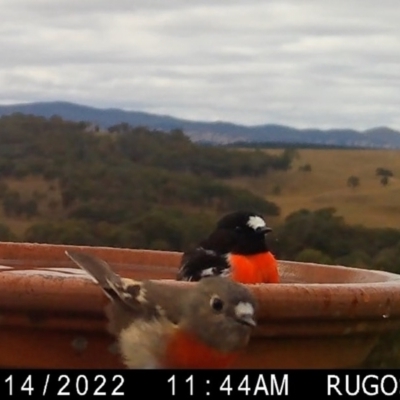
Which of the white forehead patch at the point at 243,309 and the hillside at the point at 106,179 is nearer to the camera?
the white forehead patch at the point at 243,309

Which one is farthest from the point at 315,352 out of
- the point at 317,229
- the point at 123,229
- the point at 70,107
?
the point at 70,107

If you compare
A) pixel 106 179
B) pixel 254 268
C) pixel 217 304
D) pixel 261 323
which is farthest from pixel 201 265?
pixel 106 179

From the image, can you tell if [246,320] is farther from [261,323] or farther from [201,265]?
[201,265]

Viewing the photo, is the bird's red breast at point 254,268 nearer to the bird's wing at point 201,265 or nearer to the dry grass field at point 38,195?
the bird's wing at point 201,265

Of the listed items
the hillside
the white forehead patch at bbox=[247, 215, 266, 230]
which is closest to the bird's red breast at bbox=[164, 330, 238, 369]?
the white forehead patch at bbox=[247, 215, 266, 230]

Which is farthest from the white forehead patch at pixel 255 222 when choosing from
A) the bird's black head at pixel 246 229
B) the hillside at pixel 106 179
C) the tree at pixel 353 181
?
the tree at pixel 353 181

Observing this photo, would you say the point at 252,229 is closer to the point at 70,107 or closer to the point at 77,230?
the point at 77,230

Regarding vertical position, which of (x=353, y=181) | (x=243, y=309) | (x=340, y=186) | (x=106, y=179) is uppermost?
(x=353, y=181)
